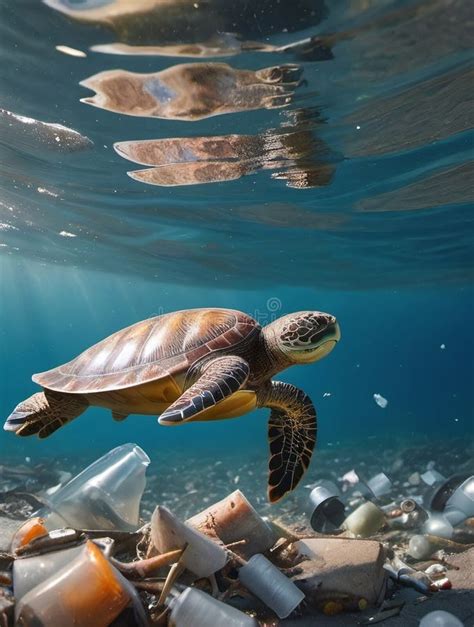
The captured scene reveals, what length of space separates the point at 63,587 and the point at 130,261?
73.9ft

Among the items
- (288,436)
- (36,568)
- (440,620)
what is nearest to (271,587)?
(440,620)

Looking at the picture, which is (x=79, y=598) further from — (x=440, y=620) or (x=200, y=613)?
(x=440, y=620)

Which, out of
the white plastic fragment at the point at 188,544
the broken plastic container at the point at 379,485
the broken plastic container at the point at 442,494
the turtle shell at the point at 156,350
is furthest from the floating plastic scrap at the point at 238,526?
the broken plastic container at the point at 379,485

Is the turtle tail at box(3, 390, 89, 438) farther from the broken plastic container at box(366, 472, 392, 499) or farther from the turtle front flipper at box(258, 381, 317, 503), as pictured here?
the broken plastic container at box(366, 472, 392, 499)

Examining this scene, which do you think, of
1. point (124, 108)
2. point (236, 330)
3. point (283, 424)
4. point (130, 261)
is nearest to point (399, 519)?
point (283, 424)

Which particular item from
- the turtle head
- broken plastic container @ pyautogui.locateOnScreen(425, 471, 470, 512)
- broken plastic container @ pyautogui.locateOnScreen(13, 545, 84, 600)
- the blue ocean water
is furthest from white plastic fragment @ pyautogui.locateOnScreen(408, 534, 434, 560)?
the blue ocean water

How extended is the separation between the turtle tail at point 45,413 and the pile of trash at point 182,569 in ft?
2.50

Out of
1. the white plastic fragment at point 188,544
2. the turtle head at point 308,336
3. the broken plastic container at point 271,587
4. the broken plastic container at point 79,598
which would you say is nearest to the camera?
the broken plastic container at point 79,598

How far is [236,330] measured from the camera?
4.78 meters

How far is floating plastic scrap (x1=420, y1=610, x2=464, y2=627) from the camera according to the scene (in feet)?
10.5

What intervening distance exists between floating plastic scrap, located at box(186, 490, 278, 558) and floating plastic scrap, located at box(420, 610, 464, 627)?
4.32 feet

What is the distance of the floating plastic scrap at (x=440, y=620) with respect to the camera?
3.20m

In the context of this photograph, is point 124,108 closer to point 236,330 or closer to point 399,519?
point 236,330

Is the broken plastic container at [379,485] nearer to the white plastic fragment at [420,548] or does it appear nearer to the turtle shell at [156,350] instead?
the white plastic fragment at [420,548]
